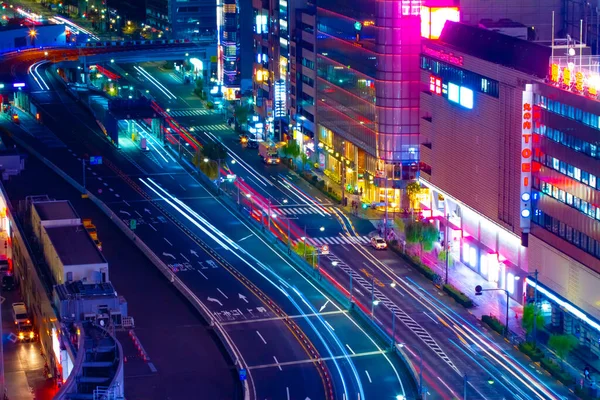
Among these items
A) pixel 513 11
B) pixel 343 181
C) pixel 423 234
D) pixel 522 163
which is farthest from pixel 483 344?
pixel 343 181

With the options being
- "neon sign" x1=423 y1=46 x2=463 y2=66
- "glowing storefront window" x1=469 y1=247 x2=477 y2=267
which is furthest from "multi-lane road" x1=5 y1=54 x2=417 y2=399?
"neon sign" x1=423 y1=46 x2=463 y2=66

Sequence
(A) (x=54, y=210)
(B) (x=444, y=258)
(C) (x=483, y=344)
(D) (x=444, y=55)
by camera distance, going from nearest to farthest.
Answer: (C) (x=483, y=344) < (A) (x=54, y=210) < (B) (x=444, y=258) < (D) (x=444, y=55)

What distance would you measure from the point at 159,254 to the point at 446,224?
105ft

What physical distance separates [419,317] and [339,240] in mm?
27588

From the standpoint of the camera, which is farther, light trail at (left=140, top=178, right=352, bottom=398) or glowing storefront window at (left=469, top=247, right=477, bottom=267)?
glowing storefront window at (left=469, top=247, right=477, bottom=267)

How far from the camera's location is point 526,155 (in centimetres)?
14650

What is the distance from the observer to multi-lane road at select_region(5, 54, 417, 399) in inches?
5089

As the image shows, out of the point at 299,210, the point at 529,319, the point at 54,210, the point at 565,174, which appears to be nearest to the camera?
the point at 529,319

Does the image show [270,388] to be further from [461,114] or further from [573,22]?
[573,22]

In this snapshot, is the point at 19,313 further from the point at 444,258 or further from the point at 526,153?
the point at 526,153

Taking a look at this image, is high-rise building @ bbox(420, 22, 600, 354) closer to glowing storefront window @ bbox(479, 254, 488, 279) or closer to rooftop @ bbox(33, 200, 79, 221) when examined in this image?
glowing storefront window @ bbox(479, 254, 488, 279)

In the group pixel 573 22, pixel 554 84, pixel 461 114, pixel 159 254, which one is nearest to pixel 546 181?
pixel 554 84

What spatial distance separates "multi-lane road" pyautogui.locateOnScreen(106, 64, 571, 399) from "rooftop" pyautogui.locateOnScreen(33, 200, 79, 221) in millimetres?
28219

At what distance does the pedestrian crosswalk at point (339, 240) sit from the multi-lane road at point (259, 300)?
5.59 m
